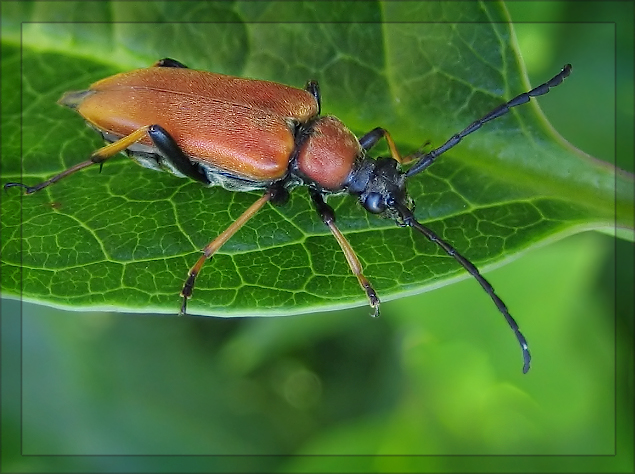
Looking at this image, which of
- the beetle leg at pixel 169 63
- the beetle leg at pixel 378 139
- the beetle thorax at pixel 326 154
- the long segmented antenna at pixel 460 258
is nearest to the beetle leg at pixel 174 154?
the beetle leg at pixel 169 63

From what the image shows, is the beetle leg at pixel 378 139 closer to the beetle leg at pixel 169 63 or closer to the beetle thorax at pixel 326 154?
the beetle thorax at pixel 326 154

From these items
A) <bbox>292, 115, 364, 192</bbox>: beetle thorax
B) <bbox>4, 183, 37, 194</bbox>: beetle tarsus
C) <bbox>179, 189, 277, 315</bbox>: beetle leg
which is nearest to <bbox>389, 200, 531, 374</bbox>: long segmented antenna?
<bbox>292, 115, 364, 192</bbox>: beetle thorax

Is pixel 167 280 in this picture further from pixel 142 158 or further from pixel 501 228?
pixel 501 228

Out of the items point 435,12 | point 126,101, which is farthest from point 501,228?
point 126,101

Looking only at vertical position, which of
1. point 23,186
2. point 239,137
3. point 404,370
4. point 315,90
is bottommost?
point 404,370

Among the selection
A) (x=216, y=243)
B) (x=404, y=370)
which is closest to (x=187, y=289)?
(x=216, y=243)

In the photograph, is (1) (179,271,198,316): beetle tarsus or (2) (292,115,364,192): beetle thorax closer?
(1) (179,271,198,316): beetle tarsus

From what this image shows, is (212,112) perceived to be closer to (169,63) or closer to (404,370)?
(169,63)

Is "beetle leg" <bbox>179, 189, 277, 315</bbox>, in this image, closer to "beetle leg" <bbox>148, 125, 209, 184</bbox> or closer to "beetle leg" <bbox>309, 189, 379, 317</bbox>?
"beetle leg" <bbox>309, 189, 379, 317</bbox>
